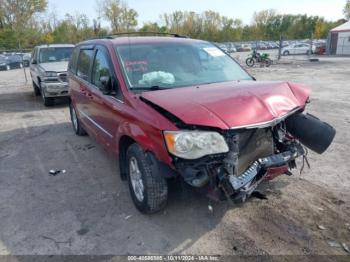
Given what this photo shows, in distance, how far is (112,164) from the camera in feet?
16.9

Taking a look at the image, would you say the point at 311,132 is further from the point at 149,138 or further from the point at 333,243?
the point at 149,138

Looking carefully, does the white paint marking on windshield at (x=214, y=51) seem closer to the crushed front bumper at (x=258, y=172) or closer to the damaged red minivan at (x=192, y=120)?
the damaged red minivan at (x=192, y=120)

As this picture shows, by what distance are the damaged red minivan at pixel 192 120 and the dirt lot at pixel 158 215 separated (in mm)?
340

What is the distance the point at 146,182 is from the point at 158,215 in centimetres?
52

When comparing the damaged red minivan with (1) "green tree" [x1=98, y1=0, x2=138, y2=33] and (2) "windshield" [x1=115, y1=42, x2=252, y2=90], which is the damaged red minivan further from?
(1) "green tree" [x1=98, y1=0, x2=138, y2=33]

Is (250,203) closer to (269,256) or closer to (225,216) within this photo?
(225,216)

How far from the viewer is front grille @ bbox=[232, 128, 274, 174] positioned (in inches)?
124

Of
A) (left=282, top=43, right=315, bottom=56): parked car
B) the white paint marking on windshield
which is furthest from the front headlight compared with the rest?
(left=282, top=43, right=315, bottom=56): parked car

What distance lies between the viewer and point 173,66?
409cm

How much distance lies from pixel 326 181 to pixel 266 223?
4.66ft

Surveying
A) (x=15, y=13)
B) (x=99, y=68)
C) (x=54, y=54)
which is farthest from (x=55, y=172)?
(x=15, y=13)

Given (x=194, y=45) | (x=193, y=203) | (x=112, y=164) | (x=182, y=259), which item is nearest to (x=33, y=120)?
(x=112, y=164)

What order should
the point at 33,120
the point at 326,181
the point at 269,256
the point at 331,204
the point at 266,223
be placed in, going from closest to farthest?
the point at 269,256, the point at 266,223, the point at 331,204, the point at 326,181, the point at 33,120

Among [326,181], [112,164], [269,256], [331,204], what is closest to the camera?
[269,256]
